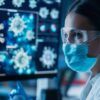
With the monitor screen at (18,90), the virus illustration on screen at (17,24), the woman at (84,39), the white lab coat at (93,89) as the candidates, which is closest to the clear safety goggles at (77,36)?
the woman at (84,39)

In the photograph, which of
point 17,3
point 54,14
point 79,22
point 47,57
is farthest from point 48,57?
point 79,22

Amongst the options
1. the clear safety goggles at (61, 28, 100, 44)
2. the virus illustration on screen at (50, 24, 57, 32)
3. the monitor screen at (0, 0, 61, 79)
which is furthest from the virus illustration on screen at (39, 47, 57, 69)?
the clear safety goggles at (61, 28, 100, 44)

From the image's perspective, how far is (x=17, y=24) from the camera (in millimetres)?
1691

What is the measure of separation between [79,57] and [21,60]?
35 centimetres

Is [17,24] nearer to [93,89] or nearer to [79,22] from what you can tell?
[79,22]

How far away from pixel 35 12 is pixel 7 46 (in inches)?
9.5

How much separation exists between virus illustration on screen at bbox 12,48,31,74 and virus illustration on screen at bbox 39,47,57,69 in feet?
0.32

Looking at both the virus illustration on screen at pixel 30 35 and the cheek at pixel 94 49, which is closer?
the cheek at pixel 94 49

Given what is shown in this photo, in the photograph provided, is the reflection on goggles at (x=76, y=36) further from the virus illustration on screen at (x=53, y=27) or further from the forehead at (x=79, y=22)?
the virus illustration on screen at (x=53, y=27)

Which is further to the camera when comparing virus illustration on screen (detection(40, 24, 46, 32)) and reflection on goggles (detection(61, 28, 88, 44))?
virus illustration on screen (detection(40, 24, 46, 32))

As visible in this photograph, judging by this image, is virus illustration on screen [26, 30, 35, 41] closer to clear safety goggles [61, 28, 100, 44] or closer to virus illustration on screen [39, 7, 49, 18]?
virus illustration on screen [39, 7, 49, 18]

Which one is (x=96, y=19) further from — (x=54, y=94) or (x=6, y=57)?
(x=54, y=94)

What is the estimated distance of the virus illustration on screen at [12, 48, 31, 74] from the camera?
5.59 ft

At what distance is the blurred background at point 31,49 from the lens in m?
1.67
